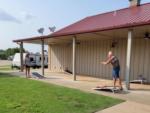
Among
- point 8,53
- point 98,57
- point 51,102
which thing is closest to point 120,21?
point 98,57

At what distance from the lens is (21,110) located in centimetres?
514

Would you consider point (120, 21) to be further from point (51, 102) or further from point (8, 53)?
point (8, 53)

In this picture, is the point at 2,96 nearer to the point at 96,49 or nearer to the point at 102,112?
the point at 102,112

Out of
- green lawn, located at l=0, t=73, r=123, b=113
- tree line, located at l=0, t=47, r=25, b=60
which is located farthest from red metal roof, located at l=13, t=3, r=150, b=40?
tree line, located at l=0, t=47, r=25, b=60

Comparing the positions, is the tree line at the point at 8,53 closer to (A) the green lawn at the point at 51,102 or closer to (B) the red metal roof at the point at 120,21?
(B) the red metal roof at the point at 120,21

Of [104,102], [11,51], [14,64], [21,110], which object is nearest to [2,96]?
[21,110]

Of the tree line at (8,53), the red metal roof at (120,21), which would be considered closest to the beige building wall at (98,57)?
the red metal roof at (120,21)

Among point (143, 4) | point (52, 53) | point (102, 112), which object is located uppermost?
point (143, 4)

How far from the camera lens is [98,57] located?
1368 centimetres

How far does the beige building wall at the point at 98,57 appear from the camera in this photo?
11055mm

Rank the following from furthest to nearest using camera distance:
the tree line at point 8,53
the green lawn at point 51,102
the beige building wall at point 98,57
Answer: the tree line at point 8,53, the beige building wall at point 98,57, the green lawn at point 51,102

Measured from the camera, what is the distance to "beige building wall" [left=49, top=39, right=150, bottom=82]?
11.1 m

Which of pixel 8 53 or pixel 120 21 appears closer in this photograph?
pixel 120 21

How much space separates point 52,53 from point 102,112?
14.1m
